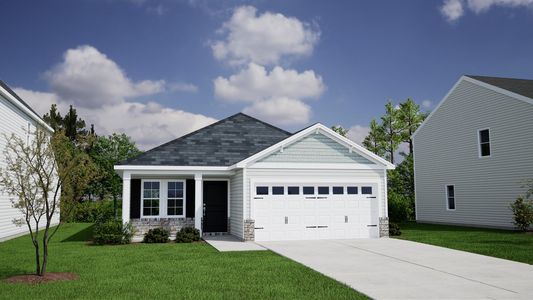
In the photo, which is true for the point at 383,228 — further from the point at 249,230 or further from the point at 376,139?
the point at 376,139

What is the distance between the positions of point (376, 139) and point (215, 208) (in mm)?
25252

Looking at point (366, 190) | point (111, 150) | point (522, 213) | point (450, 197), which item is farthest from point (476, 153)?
point (111, 150)

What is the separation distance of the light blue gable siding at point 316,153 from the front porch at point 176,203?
2861 millimetres

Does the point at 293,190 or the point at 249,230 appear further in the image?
the point at 293,190

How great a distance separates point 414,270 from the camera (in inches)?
417

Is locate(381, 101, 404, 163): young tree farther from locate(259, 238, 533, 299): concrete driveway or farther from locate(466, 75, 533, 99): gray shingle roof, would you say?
locate(259, 238, 533, 299): concrete driveway

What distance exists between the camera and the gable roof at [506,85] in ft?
70.6

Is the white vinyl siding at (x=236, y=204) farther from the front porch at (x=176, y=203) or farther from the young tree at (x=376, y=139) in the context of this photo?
the young tree at (x=376, y=139)

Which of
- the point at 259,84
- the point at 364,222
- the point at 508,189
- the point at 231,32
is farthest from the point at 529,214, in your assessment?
the point at 231,32

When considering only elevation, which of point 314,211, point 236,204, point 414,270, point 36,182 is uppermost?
point 36,182

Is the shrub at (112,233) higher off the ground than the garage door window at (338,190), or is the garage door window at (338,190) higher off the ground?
the garage door window at (338,190)

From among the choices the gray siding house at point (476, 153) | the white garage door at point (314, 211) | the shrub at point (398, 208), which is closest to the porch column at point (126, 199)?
the white garage door at point (314, 211)

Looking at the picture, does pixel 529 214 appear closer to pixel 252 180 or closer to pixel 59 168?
pixel 252 180

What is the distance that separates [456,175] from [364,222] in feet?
31.6
